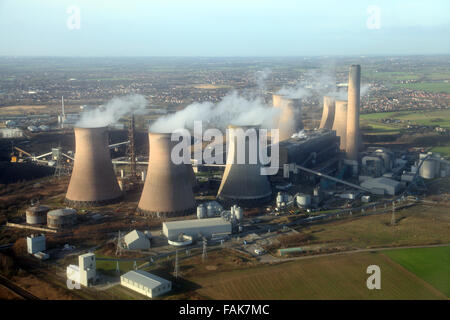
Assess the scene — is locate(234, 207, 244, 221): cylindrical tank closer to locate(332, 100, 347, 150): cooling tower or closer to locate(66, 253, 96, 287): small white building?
locate(66, 253, 96, 287): small white building

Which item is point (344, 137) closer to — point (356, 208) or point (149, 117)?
point (356, 208)

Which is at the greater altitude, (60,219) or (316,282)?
(60,219)

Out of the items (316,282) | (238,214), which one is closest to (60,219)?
(238,214)

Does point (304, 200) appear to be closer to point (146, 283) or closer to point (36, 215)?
point (146, 283)

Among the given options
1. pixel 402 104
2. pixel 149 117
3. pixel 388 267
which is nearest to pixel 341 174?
pixel 388 267

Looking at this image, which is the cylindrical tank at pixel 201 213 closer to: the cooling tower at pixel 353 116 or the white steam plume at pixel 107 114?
the white steam plume at pixel 107 114

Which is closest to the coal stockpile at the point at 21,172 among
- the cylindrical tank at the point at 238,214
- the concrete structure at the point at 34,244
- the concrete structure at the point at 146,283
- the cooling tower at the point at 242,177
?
the concrete structure at the point at 34,244

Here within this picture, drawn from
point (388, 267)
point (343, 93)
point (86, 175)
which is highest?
point (343, 93)
